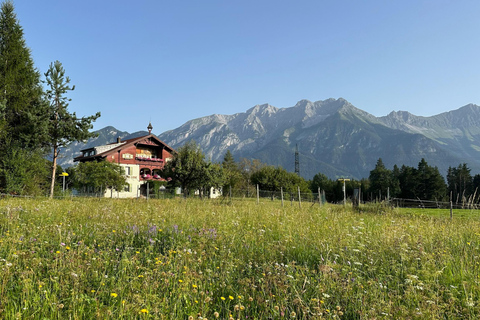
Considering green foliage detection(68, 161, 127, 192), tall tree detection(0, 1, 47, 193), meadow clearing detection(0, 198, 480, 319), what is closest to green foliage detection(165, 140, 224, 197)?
green foliage detection(68, 161, 127, 192)

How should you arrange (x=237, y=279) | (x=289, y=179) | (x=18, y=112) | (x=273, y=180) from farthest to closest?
(x=289, y=179), (x=273, y=180), (x=18, y=112), (x=237, y=279)

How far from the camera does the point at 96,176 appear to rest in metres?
37.7

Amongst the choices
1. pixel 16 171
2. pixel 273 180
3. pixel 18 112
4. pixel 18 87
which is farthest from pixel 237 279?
pixel 273 180

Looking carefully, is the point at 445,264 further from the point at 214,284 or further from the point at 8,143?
the point at 8,143

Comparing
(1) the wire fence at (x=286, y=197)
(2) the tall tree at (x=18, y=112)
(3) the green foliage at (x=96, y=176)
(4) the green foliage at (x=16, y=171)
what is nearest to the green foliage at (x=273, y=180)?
(1) the wire fence at (x=286, y=197)

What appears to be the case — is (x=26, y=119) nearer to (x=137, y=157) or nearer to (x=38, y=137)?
(x=38, y=137)

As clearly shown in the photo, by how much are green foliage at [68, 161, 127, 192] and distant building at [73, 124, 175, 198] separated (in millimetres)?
11155

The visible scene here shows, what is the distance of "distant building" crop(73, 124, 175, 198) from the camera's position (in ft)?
177

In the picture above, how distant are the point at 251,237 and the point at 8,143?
88.8 feet

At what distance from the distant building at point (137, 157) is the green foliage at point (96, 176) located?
11.2 m

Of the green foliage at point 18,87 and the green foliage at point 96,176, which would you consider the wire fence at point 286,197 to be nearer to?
the green foliage at point 96,176

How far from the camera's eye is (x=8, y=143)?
24.8 metres

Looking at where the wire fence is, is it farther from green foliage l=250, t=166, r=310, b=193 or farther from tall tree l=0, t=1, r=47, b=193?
green foliage l=250, t=166, r=310, b=193

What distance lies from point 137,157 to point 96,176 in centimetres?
1957
